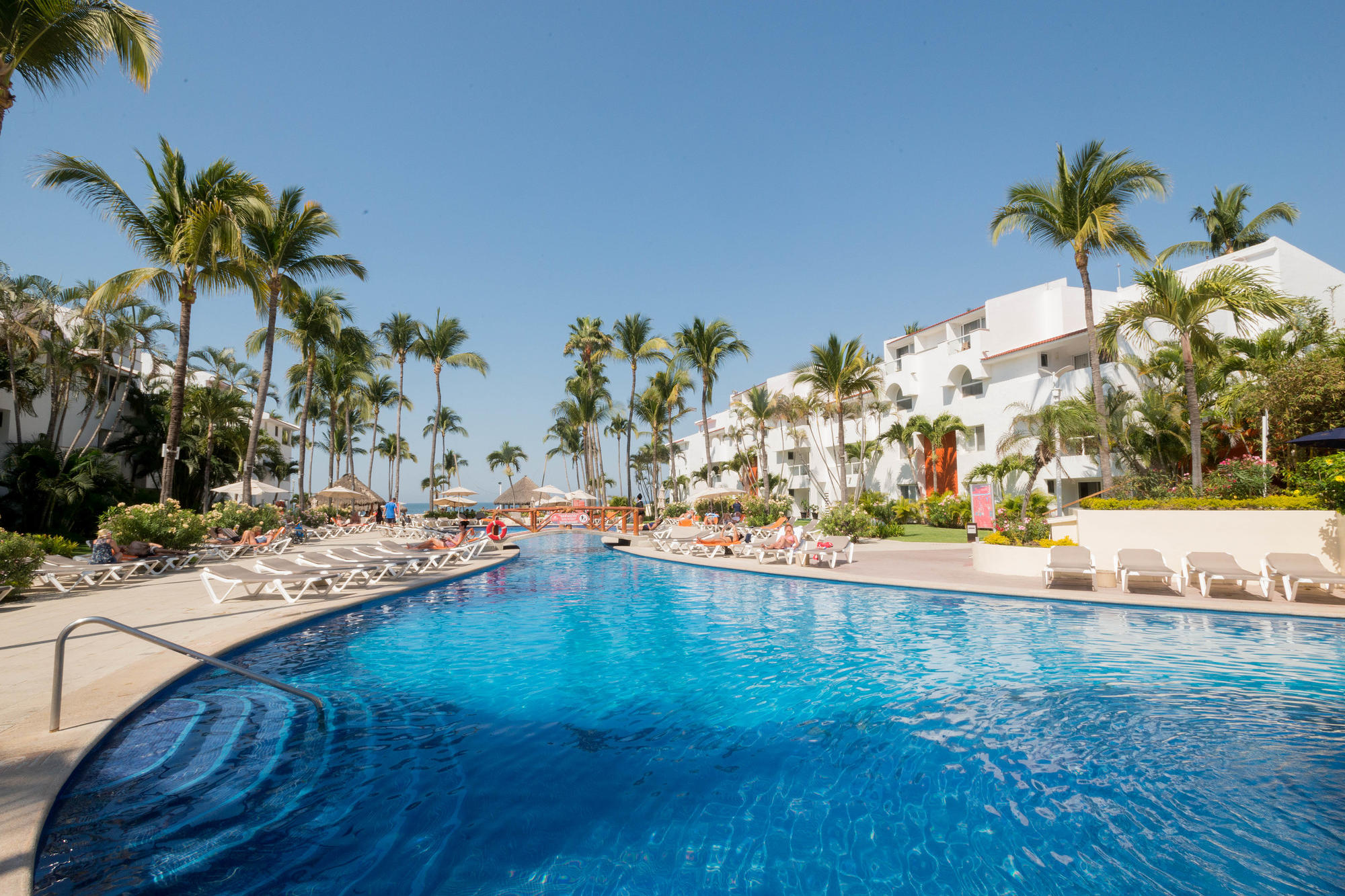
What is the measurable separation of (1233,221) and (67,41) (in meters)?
45.2

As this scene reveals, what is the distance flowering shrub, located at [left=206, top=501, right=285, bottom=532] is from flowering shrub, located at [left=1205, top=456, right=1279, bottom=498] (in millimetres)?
25720

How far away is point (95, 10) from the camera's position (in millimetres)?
8406

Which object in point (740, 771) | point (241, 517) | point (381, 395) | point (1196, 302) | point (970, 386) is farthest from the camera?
point (381, 395)

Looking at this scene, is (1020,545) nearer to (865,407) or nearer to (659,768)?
(659,768)

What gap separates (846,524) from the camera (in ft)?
74.7

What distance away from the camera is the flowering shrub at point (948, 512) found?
28859 millimetres

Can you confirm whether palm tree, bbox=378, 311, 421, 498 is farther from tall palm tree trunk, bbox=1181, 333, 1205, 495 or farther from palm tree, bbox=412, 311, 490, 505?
tall palm tree trunk, bbox=1181, 333, 1205, 495

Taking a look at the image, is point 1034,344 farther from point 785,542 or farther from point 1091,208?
point 785,542

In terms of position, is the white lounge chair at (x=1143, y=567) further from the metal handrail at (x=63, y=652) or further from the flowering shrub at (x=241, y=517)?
the flowering shrub at (x=241, y=517)

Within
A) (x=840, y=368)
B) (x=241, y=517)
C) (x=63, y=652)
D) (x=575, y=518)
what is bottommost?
(x=63, y=652)

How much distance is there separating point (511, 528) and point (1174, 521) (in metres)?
28.5

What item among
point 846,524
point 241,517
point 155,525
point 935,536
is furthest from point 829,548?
point 241,517

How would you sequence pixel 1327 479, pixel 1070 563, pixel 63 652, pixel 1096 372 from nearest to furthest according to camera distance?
pixel 63 652
pixel 1327 479
pixel 1070 563
pixel 1096 372

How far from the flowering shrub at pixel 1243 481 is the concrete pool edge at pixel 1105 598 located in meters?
5.04
